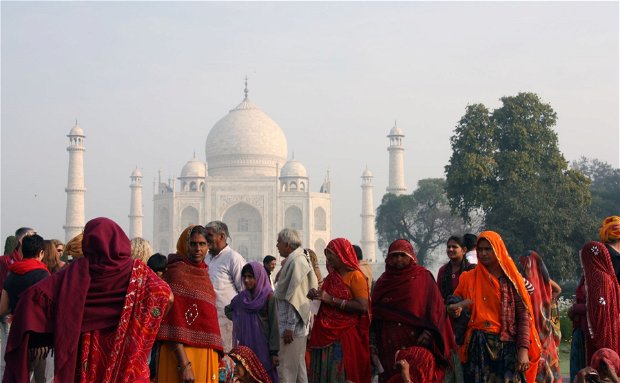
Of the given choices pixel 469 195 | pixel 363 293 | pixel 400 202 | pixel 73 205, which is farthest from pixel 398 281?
pixel 73 205

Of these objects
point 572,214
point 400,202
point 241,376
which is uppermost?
point 400,202

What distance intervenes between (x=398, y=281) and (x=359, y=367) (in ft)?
1.87

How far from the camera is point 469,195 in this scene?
2625 cm

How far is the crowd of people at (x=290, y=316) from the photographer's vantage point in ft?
11.8

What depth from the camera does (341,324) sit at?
17.3ft

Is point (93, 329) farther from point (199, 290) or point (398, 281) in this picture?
point (398, 281)

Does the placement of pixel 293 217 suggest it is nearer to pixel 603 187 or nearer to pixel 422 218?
pixel 422 218

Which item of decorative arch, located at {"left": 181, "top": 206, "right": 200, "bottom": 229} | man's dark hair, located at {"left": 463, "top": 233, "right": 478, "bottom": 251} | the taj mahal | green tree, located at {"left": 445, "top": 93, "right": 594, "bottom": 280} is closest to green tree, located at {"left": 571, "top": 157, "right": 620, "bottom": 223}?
green tree, located at {"left": 445, "top": 93, "right": 594, "bottom": 280}

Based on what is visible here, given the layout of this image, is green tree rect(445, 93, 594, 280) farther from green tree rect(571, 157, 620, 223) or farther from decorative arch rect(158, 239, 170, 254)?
decorative arch rect(158, 239, 170, 254)

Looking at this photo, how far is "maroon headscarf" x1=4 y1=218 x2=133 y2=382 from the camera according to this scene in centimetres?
351

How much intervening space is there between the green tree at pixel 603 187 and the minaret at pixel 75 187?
23692 millimetres

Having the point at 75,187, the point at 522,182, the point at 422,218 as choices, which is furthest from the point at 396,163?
the point at 522,182

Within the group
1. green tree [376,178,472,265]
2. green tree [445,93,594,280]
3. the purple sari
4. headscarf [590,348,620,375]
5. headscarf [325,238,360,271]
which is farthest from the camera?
green tree [376,178,472,265]

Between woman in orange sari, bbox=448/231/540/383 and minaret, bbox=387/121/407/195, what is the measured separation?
157ft
